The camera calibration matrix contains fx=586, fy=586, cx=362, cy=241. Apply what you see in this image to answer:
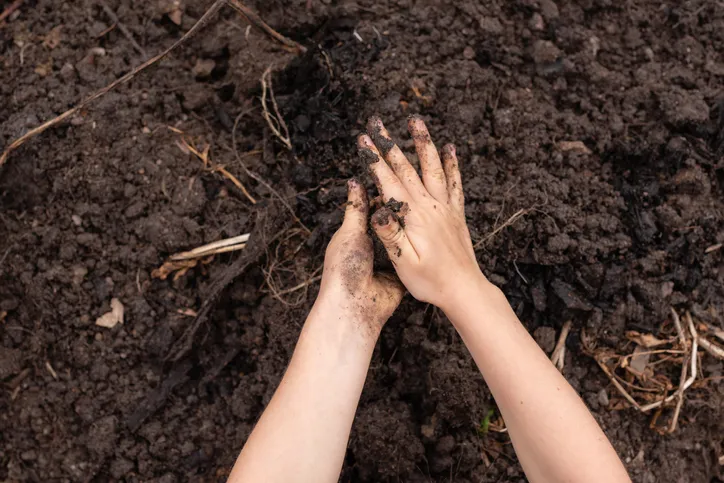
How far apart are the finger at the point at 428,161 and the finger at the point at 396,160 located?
52mm

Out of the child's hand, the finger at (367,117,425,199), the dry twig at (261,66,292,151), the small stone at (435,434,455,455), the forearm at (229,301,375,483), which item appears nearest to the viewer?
the forearm at (229,301,375,483)

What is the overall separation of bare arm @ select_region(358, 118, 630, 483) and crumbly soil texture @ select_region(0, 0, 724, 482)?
0.37m

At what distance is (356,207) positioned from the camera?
1967 mm

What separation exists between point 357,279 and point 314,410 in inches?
16.9

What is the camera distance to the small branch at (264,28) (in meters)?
2.29

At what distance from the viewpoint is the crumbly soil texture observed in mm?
2244

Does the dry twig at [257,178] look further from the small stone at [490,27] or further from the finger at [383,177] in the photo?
the small stone at [490,27]

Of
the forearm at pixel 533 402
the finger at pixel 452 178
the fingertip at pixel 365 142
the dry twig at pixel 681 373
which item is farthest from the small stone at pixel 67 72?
the dry twig at pixel 681 373

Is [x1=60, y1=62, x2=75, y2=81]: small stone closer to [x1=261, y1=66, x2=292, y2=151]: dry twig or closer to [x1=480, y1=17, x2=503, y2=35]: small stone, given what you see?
[x1=261, y1=66, x2=292, y2=151]: dry twig

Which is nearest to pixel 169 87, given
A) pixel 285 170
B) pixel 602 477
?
pixel 285 170

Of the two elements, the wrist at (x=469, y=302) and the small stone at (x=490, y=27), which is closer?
the wrist at (x=469, y=302)

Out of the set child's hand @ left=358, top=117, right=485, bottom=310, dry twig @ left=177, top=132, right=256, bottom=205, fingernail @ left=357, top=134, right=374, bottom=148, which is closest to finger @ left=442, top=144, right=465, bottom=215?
child's hand @ left=358, top=117, right=485, bottom=310

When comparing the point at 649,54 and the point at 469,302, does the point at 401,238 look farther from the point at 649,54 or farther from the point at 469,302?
the point at 649,54

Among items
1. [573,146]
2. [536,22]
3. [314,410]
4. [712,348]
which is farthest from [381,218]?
[712,348]
